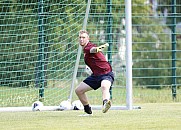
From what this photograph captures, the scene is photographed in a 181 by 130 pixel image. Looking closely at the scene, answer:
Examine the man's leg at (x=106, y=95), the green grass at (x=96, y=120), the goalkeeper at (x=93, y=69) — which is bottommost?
the green grass at (x=96, y=120)

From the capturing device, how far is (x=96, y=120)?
10484mm

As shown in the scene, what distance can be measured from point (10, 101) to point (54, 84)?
130cm

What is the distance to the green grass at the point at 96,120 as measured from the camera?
9.33m

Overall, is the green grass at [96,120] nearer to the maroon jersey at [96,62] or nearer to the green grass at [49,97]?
the maroon jersey at [96,62]

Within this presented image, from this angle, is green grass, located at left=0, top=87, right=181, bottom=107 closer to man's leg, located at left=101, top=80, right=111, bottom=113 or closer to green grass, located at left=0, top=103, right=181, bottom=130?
green grass, located at left=0, top=103, right=181, bottom=130

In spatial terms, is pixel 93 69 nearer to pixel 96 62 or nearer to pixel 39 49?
pixel 96 62

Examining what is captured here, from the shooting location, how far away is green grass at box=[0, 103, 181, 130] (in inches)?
367

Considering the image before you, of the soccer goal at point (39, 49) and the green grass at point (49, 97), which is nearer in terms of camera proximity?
the green grass at point (49, 97)

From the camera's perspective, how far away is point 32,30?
16172mm

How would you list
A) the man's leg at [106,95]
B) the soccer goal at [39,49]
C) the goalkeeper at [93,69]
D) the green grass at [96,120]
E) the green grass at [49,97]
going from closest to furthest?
the green grass at [96,120] → the man's leg at [106,95] → the goalkeeper at [93,69] → the green grass at [49,97] → the soccer goal at [39,49]

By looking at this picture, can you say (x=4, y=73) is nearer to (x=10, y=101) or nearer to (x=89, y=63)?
(x=10, y=101)

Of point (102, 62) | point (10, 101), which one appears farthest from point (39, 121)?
point (10, 101)

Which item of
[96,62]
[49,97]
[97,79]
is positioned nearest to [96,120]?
[97,79]

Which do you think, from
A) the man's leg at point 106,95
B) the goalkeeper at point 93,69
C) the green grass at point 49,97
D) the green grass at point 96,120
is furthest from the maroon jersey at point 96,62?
the green grass at point 49,97
